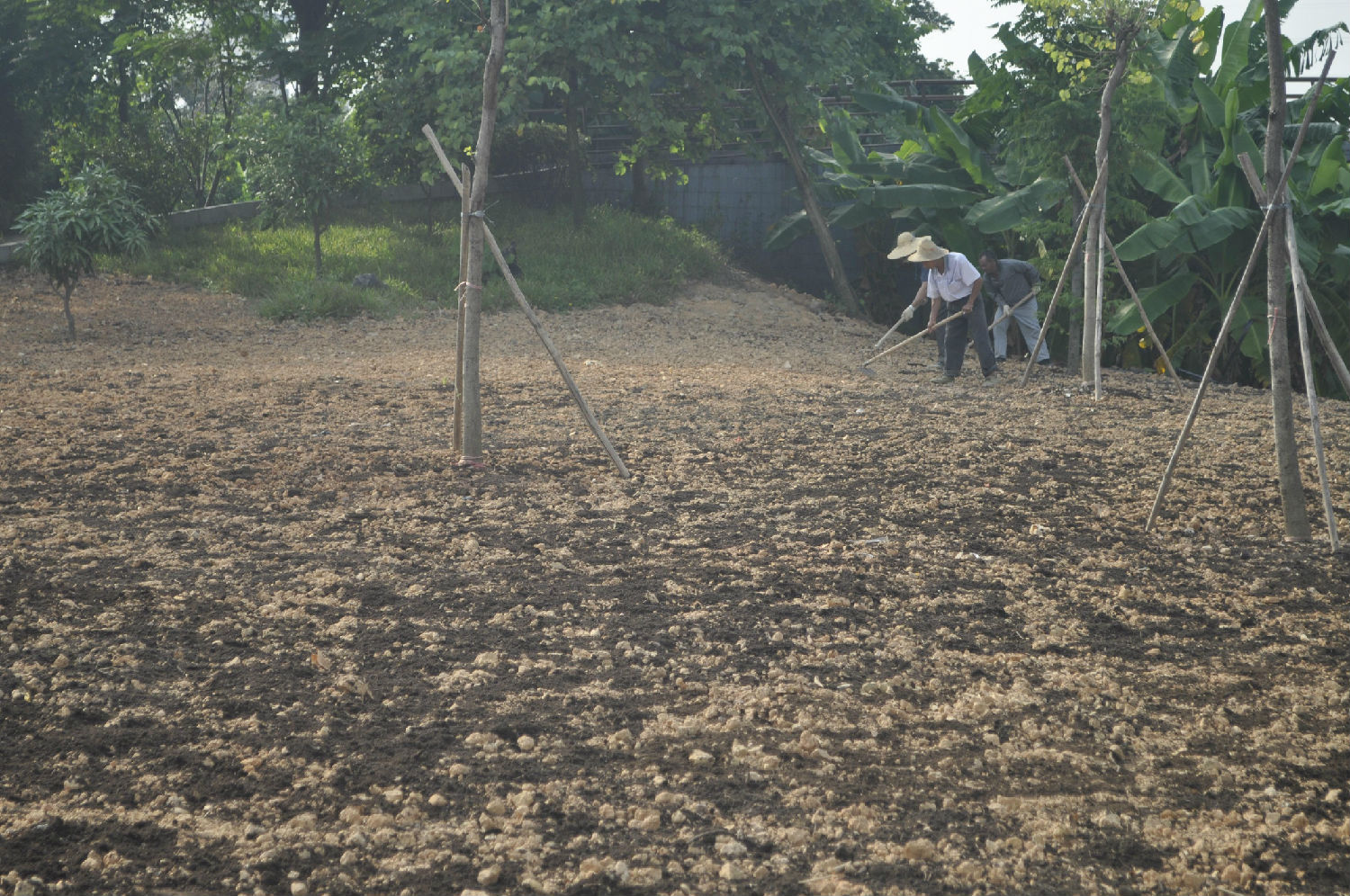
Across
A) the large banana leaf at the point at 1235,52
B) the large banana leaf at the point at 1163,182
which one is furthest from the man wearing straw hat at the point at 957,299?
the large banana leaf at the point at 1235,52

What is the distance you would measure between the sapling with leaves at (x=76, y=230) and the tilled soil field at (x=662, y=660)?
Result: 167 inches

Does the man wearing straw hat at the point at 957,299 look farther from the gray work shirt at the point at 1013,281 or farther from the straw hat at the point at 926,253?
the gray work shirt at the point at 1013,281

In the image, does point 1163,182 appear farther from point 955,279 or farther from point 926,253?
point 926,253

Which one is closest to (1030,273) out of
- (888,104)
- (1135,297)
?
(1135,297)

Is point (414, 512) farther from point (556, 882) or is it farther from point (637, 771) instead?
point (556, 882)

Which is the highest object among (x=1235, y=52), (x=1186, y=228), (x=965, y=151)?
(x=1235, y=52)

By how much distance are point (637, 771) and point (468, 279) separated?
3620mm

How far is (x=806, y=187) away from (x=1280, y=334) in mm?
11107

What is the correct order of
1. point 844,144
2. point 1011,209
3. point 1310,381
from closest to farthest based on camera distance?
point 1310,381 < point 1011,209 < point 844,144

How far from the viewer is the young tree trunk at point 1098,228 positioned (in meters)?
8.70

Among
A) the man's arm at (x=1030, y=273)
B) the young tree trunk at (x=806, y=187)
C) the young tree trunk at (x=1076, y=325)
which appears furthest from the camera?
the young tree trunk at (x=806, y=187)

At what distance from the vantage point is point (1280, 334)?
4723 millimetres

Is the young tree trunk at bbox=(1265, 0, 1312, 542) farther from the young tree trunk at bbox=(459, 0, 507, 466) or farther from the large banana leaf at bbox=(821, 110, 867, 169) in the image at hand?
the large banana leaf at bbox=(821, 110, 867, 169)

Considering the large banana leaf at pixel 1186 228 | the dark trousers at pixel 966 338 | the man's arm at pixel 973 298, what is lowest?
the dark trousers at pixel 966 338
